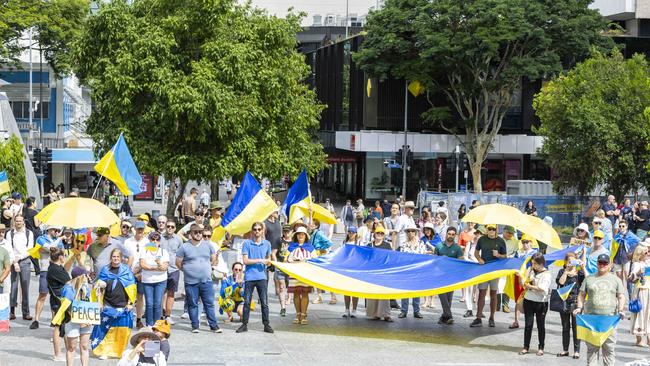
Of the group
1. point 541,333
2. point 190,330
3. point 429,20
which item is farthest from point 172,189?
point 541,333

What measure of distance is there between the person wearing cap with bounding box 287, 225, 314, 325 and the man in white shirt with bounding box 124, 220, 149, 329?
2.45 meters

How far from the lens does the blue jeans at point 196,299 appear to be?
54.0 ft

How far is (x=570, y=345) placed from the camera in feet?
53.8

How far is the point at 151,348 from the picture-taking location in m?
9.27

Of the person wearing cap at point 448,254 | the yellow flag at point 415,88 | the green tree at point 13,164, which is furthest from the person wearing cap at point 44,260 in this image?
the yellow flag at point 415,88

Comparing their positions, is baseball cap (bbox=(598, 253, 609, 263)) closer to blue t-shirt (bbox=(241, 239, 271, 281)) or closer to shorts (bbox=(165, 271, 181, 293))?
blue t-shirt (bbox=(241, 239, 271, 281))

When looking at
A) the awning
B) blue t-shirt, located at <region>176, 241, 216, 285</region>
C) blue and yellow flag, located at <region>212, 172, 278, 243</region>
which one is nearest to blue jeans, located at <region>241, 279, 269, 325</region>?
blue t-shirt, located at <region>176, 241, 216, 285</region>

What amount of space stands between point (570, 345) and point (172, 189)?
23.8 metres

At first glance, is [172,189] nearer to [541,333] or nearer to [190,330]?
[190,330]

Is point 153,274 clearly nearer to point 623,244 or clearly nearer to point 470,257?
point 470,257

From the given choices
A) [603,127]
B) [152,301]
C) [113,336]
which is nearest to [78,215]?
[152,301]

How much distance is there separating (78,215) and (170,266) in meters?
1.65

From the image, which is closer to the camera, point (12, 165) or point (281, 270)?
point (281, 270)

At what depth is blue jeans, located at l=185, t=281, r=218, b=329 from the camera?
16.5m
